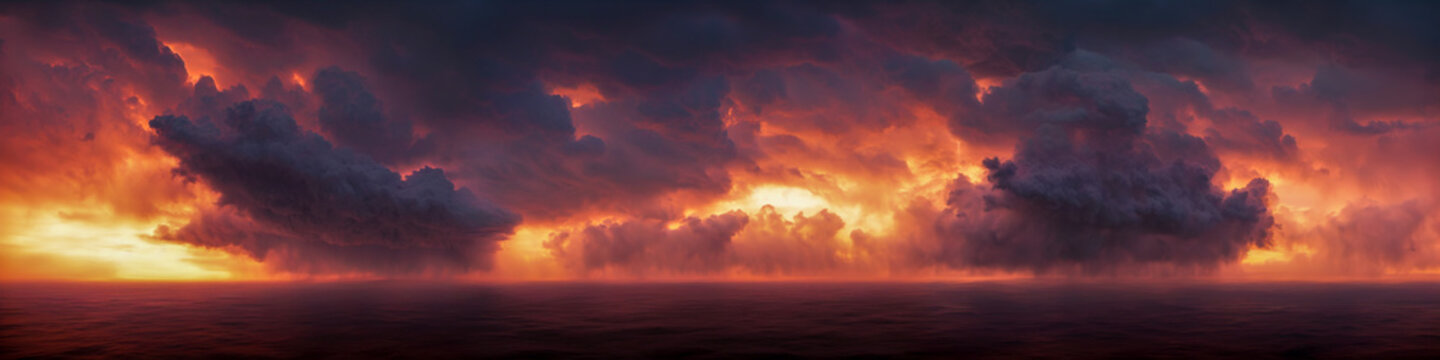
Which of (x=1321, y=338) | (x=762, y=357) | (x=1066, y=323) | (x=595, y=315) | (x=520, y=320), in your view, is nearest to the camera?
(x=762, y=357)

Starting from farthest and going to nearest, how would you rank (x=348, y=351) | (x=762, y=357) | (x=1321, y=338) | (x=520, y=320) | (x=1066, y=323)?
(x=520, y=320) < (x=1066, y=323) < (x=1321, y=338) < (x=348, y=351) < (x=762, y=357)

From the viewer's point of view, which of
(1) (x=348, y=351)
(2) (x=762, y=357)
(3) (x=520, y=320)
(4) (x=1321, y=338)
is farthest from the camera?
(3) (x=520, y=320)

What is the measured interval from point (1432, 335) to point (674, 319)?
2190 inches

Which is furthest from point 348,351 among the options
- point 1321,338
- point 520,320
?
point 1321,338

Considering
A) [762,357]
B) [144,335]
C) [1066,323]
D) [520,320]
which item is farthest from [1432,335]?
[144,335]

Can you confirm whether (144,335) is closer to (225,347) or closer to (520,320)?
(225,347)

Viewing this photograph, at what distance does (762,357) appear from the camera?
1625 inches

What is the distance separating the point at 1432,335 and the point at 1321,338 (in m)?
8.16

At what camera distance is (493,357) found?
139 feet

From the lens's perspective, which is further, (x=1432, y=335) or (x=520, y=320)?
(x=520, y=320)

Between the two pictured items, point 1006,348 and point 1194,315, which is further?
point 1194,315

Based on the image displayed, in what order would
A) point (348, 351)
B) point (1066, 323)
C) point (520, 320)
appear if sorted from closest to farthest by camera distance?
1. point (348, 351)
2. point (1066, 323)
3. point (520, 320)

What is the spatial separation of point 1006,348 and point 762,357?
1490 centimetres

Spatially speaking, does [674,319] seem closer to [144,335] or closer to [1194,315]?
[144,335]
